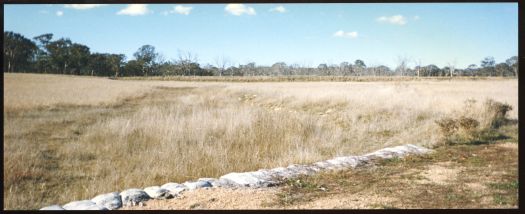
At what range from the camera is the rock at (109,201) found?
513cm

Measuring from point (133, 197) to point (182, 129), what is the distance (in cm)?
415

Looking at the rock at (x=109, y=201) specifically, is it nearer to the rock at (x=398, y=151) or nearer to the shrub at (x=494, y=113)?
the rock at (x=398, y=151)

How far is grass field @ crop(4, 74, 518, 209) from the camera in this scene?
6.65 meters

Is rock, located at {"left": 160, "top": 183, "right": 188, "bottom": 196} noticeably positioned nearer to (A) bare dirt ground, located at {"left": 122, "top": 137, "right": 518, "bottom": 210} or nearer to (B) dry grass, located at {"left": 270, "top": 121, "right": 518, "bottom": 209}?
(A) bare dirt ground, located at {"left": 122, "top": 137, "right": 518, "bottom": 210}

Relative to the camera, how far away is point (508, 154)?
8.15m

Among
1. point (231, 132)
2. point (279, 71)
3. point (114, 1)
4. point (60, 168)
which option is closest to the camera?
point (114, 1)

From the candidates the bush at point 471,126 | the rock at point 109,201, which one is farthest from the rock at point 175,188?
the bush at point 471,126

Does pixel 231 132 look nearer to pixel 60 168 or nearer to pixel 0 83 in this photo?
pixel 60 168

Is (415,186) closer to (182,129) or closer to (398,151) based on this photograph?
(398,151)

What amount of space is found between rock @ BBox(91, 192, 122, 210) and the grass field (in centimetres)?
58

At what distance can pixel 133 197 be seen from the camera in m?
5.27

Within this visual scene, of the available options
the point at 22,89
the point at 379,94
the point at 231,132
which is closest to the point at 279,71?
the point at 379,94

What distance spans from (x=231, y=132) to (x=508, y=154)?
19.4ft

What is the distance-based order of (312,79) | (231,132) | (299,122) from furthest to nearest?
(312,79)
(299,122)
(231,132)
